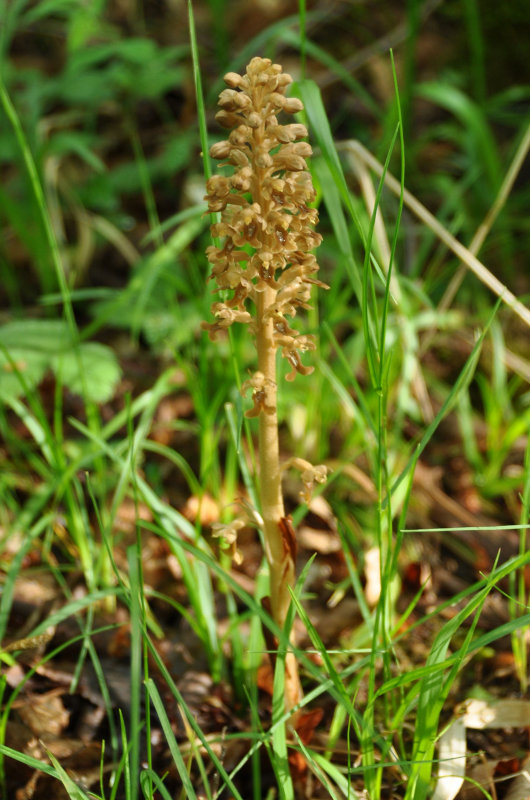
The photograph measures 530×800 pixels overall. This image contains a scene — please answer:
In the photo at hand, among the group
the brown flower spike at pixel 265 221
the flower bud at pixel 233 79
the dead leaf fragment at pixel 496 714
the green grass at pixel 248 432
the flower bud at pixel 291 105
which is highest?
the flower bud at pixel 233 79

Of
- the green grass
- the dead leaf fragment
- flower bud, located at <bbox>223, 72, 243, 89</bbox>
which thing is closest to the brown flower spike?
flower bud, located at <bbox>223, 72, 243, 89</bbox>

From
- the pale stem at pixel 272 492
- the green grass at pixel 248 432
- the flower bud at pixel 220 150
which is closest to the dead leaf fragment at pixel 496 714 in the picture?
the green grass at pixel 248 432

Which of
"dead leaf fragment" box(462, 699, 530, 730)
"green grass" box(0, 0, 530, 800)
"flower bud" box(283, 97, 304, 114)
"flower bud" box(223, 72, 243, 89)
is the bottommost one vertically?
"dead leaf fragment" box(462, 699, 530, 730)

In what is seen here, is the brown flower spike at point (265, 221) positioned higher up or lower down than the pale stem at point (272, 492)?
higher up

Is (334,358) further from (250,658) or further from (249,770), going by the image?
(249,770)

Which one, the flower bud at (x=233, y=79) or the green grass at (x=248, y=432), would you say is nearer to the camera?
the flower bud at (x=233, y=79)

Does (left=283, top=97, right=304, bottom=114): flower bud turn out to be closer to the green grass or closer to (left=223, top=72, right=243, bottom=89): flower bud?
(left=223, top=72, right=243, bottom=89): flower bud

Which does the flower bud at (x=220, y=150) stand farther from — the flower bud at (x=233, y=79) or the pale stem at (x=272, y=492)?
the pale stem at (x=272, y=492)

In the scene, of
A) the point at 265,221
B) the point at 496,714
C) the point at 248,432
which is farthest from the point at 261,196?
the point at 496,714

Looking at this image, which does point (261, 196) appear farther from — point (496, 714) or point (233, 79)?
point (496, 714)

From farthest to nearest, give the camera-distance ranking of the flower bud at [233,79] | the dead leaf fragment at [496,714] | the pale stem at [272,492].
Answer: the dead leaf fragment at [496,714]
the pale stem at [272,492]
the flower bud at [233,79]
